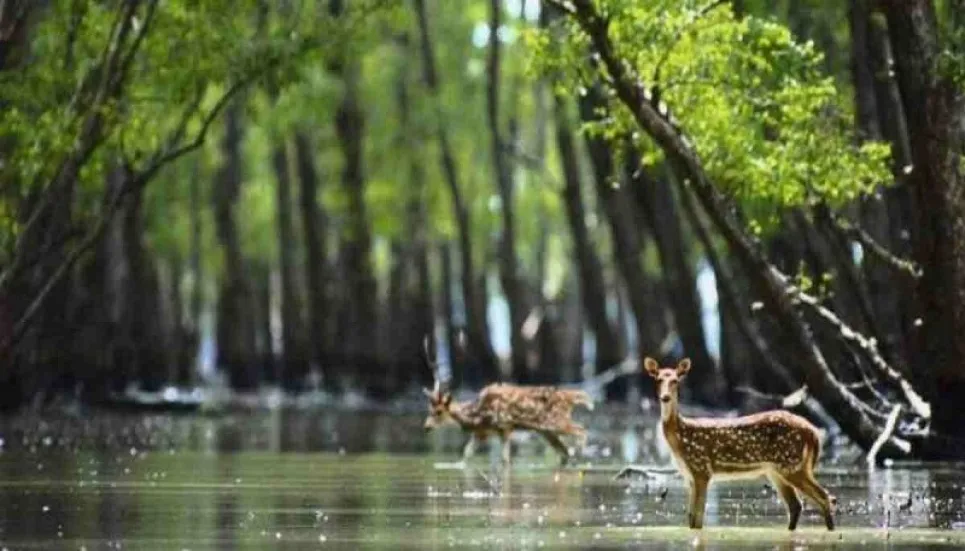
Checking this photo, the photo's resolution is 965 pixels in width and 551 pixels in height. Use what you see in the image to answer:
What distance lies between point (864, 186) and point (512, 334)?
3516 centimetres

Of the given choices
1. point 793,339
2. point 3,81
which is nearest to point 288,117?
point 3,81

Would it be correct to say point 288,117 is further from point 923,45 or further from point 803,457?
point 803,457

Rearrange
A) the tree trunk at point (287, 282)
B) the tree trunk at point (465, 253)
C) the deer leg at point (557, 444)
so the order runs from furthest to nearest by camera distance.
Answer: the tree trunk at point (287, 282) → the tree trunk at point (465, 253) → the deer leg at point (557, 444)

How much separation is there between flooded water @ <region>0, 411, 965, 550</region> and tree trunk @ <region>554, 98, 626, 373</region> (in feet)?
70.5

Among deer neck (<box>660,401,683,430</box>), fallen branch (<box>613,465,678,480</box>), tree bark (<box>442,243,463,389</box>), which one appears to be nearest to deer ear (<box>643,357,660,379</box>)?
deer neck (<box>660,401,683,430</box>)

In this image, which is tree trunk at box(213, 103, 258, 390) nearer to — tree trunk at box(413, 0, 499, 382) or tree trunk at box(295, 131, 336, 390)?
tree trunk at box(295, 131, 336, 390)

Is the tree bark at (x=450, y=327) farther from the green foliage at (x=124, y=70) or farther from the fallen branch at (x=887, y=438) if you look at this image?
the fallen branch at (x=887, y=438)

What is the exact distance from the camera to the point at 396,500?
68.6ft

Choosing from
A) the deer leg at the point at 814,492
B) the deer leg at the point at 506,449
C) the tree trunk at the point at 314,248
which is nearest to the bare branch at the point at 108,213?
the deer leg at the point at 506,449

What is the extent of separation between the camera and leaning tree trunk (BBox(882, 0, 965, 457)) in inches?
995

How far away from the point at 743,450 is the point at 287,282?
171ft

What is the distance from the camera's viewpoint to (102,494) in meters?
21.2

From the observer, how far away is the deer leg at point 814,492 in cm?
1755

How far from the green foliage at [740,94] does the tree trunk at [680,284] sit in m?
12.6
